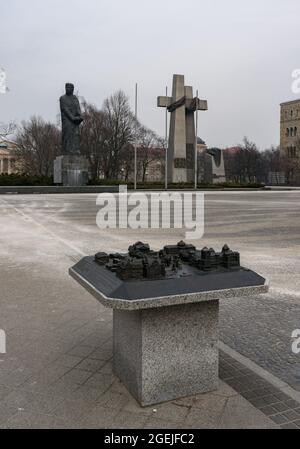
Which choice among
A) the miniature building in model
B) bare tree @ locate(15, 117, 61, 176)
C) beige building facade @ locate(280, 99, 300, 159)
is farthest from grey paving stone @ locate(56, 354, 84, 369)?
beige building facade @ locate(280, 99, 300, 159)

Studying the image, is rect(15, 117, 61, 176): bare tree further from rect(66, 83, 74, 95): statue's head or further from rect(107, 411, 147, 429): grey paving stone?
rect(107, 411, 147, 429): grey paving stone

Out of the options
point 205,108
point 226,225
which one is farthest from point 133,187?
point 226,225

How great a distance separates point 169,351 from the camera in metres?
3.34

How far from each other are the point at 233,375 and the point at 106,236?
8905 millimetres

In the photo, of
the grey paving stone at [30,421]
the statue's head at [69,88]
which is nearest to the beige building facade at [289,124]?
the statue's head at [69,88]

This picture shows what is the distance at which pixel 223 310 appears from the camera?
225 inches

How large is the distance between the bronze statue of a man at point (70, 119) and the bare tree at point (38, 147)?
25592mm

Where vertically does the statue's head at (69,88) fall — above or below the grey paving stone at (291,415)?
above

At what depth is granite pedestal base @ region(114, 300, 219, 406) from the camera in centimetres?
327

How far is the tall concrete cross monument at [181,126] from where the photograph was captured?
50.6 m

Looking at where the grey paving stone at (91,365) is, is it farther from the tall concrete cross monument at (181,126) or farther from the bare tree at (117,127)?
the bare tree at (117,127)

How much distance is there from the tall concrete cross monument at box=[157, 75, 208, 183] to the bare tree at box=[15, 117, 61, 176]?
21.3 m
